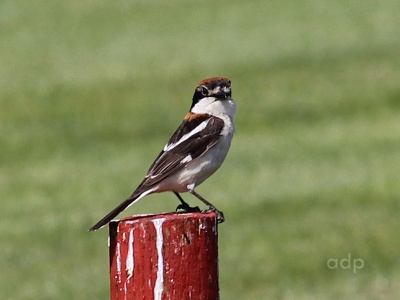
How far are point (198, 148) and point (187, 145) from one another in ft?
0.35

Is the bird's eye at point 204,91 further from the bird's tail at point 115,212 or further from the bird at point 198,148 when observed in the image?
the bird's tail at point 115,212

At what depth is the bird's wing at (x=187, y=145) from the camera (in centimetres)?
634

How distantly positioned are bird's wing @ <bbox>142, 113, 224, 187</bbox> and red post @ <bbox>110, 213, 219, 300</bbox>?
1.85 meters

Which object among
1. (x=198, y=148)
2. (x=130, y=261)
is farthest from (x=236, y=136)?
(x=130, y=261)

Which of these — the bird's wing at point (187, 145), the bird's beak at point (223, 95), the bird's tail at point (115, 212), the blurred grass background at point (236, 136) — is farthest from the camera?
the blurred grass background at point (236, 136)

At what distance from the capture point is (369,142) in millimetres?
18531

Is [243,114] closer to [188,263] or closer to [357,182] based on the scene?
[357,182]

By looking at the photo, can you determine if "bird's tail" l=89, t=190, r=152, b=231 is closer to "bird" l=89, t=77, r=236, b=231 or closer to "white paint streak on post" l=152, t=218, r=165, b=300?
"bird" l=89, t=77, r=236, b=231

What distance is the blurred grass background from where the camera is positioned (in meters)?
12.2

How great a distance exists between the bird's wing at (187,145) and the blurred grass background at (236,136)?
4.38 metres

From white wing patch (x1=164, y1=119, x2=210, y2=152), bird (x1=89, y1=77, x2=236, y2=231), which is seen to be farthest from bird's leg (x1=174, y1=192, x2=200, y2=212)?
white wing patch (x1=164, y1=119, x2=210, y2=152)

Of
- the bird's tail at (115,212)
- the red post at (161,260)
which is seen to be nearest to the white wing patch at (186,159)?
the bird's tail at (115,212)

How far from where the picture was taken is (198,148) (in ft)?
21.4

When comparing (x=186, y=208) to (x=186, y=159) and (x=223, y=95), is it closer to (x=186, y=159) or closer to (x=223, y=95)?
(x=186, y=159)
